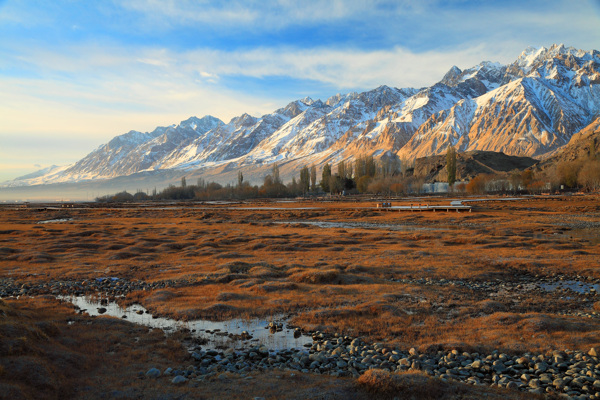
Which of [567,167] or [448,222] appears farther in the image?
[567,167]

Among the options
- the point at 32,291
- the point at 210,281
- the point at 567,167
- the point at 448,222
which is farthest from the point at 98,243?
the point at 567,167

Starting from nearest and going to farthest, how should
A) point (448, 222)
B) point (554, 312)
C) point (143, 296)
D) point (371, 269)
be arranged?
point (554, 312) < point (143, 296) < point (371, 269) < point (448, 222)

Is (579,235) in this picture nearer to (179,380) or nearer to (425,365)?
(425,365)

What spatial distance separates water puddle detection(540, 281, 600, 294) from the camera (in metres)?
19.9

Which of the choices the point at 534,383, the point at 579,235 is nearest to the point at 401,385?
the point at 534,383

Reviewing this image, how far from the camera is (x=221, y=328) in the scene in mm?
15344

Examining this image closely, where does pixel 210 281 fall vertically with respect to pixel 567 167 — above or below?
below

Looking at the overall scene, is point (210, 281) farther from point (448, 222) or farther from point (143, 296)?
point (448, 222)

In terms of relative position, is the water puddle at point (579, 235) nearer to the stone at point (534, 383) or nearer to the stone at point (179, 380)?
the stone at point (534, 383)

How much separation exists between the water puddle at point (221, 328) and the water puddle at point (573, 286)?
583 inches

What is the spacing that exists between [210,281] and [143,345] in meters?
10.2

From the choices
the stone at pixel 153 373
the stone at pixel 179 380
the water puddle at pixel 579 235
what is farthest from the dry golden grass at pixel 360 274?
the stone at pixel 179 380

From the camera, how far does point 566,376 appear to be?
33.9ft

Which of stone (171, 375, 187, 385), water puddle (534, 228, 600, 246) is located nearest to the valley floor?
stone (171, 375, 187, 385)
